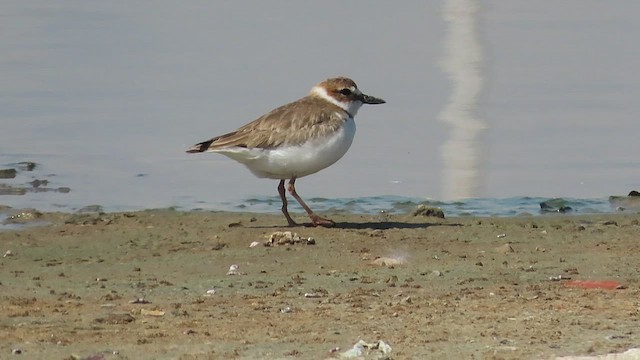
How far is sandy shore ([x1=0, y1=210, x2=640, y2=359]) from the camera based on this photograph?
630 cm

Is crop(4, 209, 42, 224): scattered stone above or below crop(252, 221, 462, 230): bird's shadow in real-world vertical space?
above

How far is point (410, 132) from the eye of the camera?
43.3ft

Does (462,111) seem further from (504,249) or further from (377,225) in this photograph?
(504,249)

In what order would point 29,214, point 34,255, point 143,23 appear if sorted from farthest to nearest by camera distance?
1. point 143,23
2. point 29,214
3. point 34,255

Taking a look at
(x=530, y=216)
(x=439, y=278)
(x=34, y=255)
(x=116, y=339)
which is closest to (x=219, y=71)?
(x=530, y=216)

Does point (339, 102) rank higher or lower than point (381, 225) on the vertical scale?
higher

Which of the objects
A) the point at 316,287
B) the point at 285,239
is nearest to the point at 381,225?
the point at 285,239

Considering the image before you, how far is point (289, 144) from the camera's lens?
10516mm

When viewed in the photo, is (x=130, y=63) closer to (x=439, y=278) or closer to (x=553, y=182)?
(x=553, y=182)

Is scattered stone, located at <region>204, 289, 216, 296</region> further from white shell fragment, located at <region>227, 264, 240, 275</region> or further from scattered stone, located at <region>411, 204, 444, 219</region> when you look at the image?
scattered stone, located at <region>411, 204, 444, 219</region>

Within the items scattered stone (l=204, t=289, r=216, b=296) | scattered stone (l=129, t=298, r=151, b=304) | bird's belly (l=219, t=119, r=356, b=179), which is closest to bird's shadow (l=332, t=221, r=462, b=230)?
bird's belly (l=219, t=119, r=356, b=179)

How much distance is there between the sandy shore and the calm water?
3.52ft

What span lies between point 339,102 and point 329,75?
3779mm

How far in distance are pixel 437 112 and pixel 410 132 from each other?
73cm
